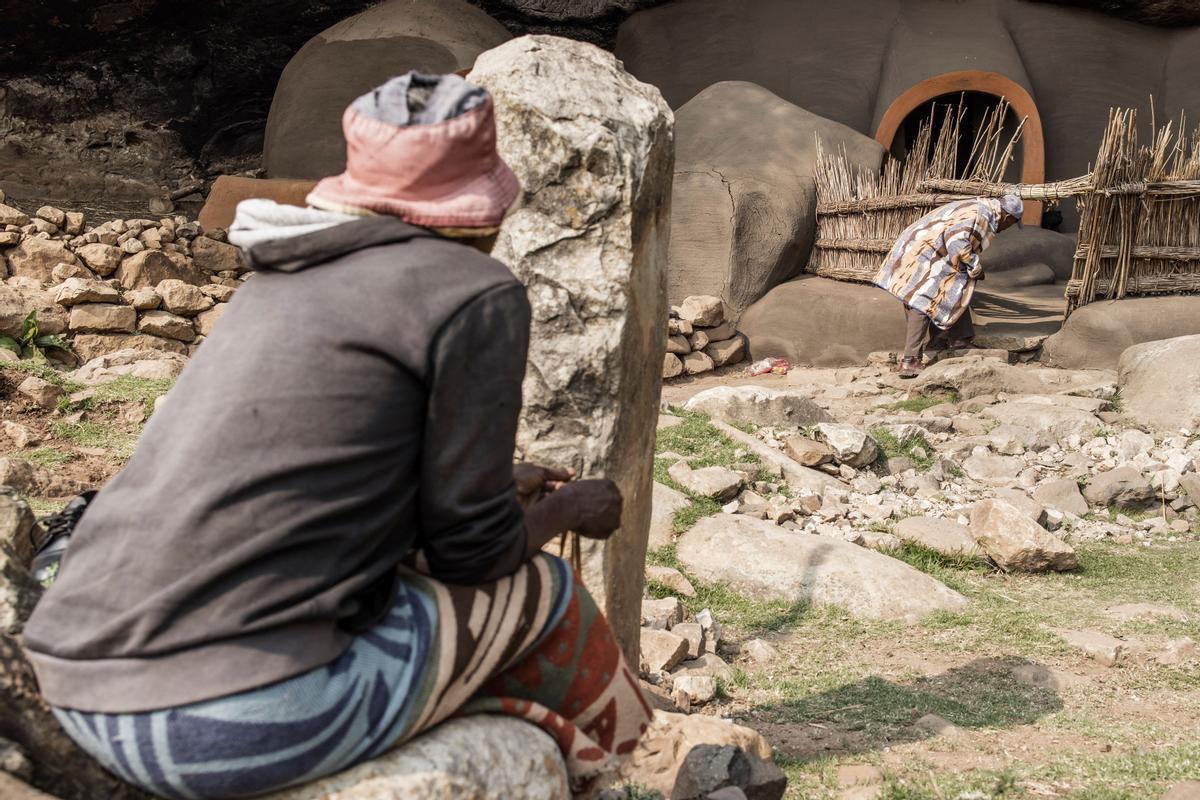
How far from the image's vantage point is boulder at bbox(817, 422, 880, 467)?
6.32 metres

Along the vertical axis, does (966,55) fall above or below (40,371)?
above

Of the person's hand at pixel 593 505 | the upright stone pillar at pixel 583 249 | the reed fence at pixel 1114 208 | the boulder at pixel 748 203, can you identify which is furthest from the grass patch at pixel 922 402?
the person's hand at pixel 593 505

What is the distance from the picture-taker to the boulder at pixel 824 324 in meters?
9.37

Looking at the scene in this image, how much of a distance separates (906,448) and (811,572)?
219 centimetres

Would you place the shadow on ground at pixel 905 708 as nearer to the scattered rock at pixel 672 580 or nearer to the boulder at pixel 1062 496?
the scattered rock at pixel 672 580

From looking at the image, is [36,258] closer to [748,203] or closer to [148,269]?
[148,269]

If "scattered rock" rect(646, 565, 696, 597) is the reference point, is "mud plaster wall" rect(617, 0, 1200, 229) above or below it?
above

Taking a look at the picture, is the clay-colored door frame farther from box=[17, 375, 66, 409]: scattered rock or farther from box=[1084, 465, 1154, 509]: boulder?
box=[17, 375, 66, 409]: scattered rock

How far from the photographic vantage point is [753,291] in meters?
9.98

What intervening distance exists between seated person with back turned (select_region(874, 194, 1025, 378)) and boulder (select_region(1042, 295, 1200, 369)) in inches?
33.9

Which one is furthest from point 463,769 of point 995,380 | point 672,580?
point 995,380

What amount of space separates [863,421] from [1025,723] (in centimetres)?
398

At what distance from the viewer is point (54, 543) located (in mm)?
2252

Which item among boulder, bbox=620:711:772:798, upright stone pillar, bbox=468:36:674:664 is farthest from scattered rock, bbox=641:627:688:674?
boulder, bbox=620:711:772:798
